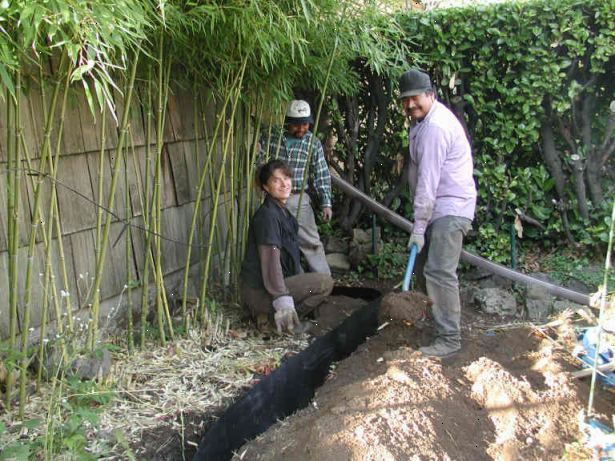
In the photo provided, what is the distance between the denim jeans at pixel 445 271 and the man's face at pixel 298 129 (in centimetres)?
132

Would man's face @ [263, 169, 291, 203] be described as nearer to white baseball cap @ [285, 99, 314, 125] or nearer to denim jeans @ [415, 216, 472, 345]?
white baseball cap @ [285, 99, 314, 125]

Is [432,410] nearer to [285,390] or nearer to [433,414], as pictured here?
[433,414]

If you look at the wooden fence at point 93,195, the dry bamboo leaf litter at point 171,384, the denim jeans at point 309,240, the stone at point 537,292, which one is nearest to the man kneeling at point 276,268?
the dry bamboo leaf litter at point 171,384

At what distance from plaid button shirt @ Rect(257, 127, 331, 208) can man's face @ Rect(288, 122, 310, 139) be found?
5cm

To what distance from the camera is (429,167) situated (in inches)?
137

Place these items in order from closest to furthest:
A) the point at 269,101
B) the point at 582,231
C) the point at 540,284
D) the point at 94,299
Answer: the point at 94,299
the point at 269,101
the point at 540,284
the point at 582,231

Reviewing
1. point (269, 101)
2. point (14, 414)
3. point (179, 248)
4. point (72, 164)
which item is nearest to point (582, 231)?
point (269, 101)

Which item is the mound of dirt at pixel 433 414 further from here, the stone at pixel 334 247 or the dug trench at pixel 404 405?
the stone at pixel 334 247

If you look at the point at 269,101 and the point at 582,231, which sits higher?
the point at 269,101

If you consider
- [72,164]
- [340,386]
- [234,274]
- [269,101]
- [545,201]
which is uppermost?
[269,101]

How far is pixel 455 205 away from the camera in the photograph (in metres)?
3.59

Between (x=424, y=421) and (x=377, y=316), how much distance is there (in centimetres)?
131

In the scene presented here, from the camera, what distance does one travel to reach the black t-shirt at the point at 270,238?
12.4ft

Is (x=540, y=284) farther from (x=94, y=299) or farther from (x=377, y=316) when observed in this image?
(x=94, y=299)
